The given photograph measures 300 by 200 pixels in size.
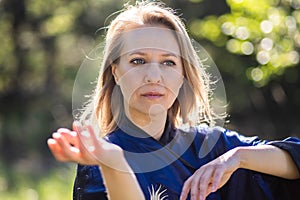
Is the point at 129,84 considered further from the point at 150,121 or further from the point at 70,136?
the point at 70,136

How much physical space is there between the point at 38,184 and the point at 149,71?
20.0 ft

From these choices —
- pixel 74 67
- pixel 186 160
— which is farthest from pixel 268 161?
pixel 74 67

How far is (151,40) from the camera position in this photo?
2344 millimetres

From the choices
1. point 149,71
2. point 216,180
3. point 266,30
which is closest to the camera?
point 216,180

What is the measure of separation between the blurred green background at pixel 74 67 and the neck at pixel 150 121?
245cm

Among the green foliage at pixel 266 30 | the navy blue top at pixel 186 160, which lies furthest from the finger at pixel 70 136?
the green foliage at pixel 266 30

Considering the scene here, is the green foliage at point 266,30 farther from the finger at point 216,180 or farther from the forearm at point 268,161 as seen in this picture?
the finger at point 216,180

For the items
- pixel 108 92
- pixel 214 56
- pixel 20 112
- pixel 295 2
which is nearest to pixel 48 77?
pixel 20 112

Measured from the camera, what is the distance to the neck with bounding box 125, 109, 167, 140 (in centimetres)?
234

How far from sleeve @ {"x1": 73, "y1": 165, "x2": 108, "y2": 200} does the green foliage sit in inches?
110

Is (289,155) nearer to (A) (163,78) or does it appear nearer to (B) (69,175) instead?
(A) (163,78)

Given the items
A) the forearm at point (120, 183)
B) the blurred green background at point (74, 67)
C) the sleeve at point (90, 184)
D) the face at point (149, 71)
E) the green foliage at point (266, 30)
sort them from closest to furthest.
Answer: the forearm at point (120, 183)
the sleeve at point (90, 184)
the face at point (149, 71)
the green foliage at point (266, 30)
the blurred green background at point (74, 67)

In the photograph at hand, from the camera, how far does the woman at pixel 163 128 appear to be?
218 centimetres

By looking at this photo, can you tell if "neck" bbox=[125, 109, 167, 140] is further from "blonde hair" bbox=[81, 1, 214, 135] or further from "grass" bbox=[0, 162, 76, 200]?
"grass" bbox=[0, 162, 76, 200]
